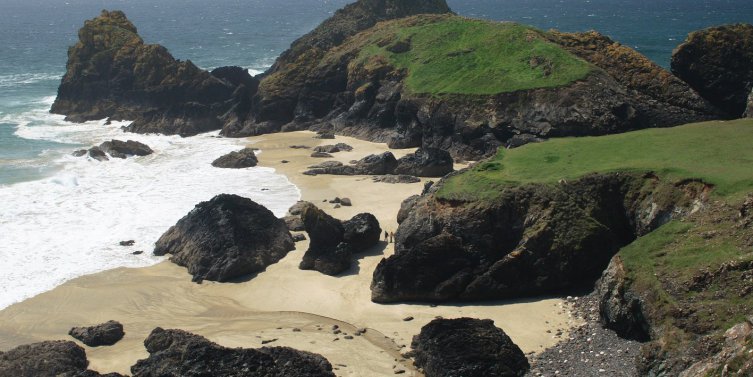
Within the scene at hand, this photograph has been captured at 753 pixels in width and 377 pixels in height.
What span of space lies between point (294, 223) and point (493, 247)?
Result: 412 inches

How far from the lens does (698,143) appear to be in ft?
93.7

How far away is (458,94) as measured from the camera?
47.7m

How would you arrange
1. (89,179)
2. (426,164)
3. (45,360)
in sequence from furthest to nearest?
(89,179) → (426,164) → (45,360)

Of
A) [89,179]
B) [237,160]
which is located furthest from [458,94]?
[89,179]

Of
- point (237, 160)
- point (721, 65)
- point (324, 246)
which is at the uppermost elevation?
point (721, 65)

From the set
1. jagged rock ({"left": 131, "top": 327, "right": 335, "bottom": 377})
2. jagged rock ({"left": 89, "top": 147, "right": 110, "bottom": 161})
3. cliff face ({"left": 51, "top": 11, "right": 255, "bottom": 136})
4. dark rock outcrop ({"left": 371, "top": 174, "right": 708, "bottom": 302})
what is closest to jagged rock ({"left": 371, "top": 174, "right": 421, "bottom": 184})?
dark rock outcrop ({"left": 371, "top": 174, "right": 708, "bottom": 302})

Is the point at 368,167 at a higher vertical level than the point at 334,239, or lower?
lower

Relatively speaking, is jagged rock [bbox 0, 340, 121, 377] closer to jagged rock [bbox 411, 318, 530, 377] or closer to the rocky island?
the rocky island

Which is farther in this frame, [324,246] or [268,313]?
[324,246]

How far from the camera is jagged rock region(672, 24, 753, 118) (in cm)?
4247

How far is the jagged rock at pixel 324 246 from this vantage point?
2912cm

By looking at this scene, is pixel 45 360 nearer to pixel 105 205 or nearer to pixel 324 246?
pixel 324 246

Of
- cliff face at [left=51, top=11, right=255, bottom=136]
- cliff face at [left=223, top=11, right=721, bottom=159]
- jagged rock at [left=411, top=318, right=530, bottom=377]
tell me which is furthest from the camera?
cliff face at [left=51, top=11, right=255, bottom=136]

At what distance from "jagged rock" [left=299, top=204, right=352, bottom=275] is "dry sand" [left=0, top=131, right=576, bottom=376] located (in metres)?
0.38
